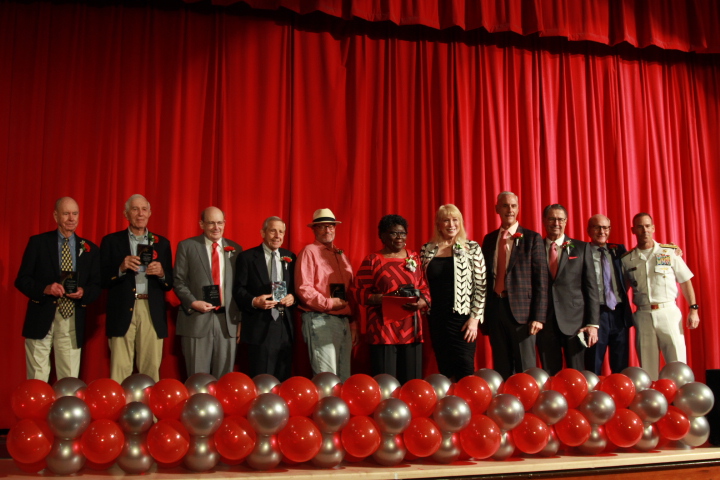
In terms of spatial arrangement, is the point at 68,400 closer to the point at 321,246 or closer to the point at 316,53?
the point at 321,246

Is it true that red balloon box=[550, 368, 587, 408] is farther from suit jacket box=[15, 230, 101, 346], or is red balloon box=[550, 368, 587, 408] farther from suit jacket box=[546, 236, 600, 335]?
suit jacket box=[15, 230, 101, 346]

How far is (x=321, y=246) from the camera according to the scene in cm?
416

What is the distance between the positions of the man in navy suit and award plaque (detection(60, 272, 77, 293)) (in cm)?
351

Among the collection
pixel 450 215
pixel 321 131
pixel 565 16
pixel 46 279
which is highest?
pixel 565 16

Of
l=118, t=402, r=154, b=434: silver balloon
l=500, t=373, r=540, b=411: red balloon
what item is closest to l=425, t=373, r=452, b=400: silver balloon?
l=500, t=373, r=540, b=411: red balloon

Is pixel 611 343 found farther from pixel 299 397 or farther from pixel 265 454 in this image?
pixel 265 454

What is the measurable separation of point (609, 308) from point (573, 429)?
6.20ft

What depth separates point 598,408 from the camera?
288 cm

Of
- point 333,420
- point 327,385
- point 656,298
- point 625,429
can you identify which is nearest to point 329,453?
point 333,420

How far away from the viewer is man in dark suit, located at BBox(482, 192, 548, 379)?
153 inches

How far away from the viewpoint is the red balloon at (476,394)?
2896 millimetres

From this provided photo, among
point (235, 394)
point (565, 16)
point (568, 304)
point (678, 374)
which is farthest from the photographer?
point (565, 16)

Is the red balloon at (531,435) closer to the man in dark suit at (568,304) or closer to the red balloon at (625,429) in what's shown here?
the red balloon at (625,429)

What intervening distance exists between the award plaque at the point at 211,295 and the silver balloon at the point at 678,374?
269cm
